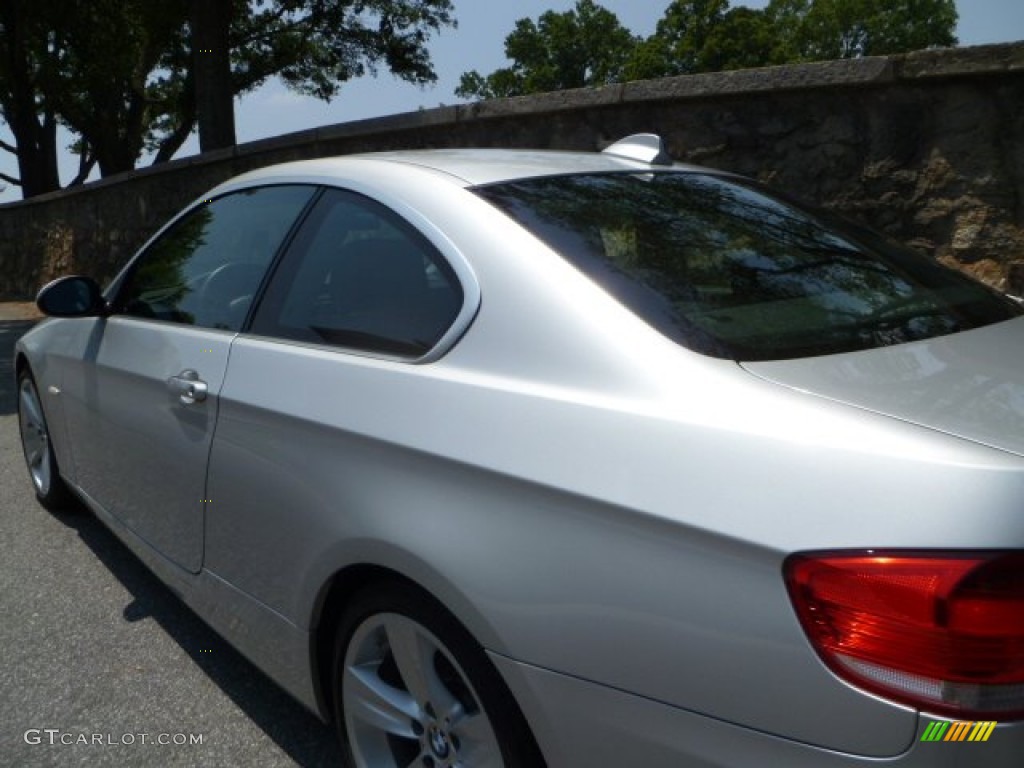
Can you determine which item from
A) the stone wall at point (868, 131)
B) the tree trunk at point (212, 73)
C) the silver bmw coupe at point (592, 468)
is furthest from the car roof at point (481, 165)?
the tree trunk at point (212, 73)

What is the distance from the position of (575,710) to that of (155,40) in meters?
19.5

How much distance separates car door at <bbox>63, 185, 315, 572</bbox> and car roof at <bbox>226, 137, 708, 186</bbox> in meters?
0.08

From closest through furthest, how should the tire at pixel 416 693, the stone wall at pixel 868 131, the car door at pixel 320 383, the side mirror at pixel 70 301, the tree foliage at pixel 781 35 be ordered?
the tire at pixel 416 693, the car door at pixel 320 383, the side mirror at pixel 70 301, the stone wall at pixel 868 131, the tree foliage at pixel 781 35

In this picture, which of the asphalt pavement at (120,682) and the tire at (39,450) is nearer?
the asphalt pavement at (120,682)

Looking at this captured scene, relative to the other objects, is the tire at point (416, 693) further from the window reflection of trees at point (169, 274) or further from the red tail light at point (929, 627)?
the window reflection of trees at point (169, 274)

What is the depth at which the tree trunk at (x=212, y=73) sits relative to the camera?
12641mm

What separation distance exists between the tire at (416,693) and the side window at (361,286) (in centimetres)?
55

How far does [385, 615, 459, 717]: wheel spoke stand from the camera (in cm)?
192

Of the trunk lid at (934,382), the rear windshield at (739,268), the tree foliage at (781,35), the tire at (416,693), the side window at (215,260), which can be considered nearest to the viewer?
the trunk lid at (934,382)

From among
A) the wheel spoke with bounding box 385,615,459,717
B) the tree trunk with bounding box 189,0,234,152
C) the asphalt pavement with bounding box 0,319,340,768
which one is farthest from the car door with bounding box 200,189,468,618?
the tree trunk with bounding box 189,0,234,152

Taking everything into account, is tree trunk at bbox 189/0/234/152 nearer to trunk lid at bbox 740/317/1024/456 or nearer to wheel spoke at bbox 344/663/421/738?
wheel spoke at bbox 344/663/421/738

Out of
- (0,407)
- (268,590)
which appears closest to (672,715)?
Result: (268,590)

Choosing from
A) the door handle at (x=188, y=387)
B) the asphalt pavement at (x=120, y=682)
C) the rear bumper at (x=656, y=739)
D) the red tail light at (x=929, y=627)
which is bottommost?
the asphalt pavement at (x=120, y=682)

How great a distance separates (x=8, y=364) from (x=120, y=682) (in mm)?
7922
